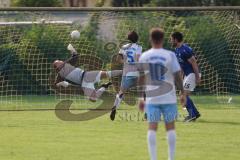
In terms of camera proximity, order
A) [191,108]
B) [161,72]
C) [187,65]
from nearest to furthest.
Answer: [161,72] → [187,65] → [191,108]

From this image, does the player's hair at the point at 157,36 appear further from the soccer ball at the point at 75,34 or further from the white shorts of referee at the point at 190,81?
the soccer ball at the point at 75,34

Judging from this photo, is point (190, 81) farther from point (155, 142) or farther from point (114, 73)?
point (155, 142)

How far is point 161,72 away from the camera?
11.0m

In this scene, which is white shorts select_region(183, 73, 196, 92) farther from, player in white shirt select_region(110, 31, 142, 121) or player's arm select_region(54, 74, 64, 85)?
player's arm select_region(54, 74, 64, 85)

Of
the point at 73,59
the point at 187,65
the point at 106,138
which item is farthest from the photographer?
the point at 73,59

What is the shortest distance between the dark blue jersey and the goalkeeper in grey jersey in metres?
4.56

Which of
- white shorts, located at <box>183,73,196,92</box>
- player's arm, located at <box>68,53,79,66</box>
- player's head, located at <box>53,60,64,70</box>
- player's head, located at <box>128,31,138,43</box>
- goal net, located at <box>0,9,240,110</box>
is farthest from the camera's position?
goal net, located at <box>0,9,240,110</box>

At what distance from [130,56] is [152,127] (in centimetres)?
639

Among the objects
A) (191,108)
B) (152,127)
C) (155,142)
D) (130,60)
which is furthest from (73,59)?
(155,142)

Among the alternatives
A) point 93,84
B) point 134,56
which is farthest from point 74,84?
point 134,56

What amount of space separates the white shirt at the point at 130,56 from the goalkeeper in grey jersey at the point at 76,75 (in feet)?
10.9

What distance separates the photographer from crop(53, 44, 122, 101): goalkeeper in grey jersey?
20625 millimetres

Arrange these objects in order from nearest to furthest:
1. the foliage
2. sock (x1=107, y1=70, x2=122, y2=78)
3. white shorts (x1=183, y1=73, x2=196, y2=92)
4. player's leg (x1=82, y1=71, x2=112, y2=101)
A: white shorts (x1=183, y1=73, x2=196, y2=92) < player's leg (x1=82, y1=71, x2=112, y2=101) < sock (x1=107, y1=70, x2=122, y2=78) < the foliage

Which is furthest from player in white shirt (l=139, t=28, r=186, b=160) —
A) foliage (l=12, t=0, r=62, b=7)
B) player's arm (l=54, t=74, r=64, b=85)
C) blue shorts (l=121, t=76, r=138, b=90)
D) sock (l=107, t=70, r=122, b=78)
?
foliage (l=12, t=0, r=62, b=7)
